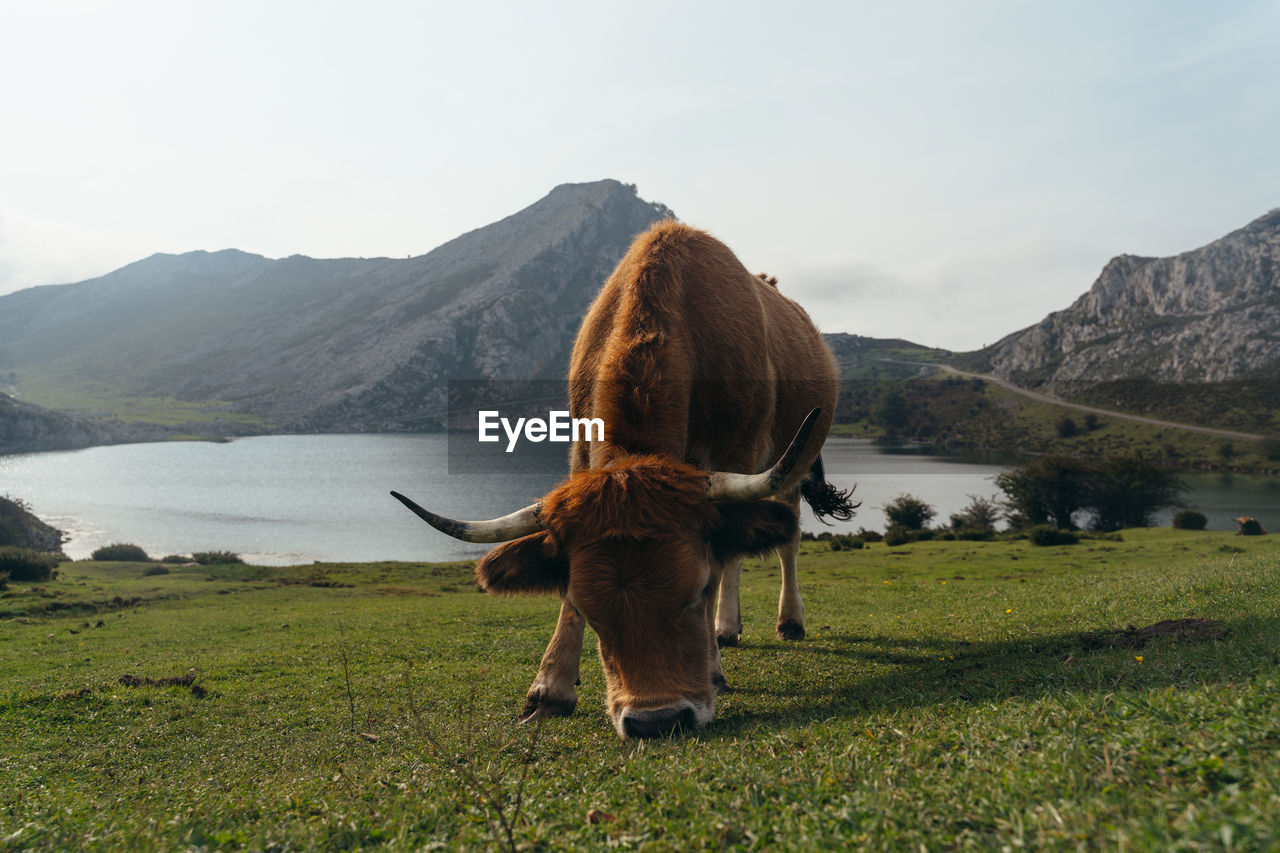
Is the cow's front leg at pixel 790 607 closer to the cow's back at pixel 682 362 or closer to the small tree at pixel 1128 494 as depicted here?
the cow's back at pixel 682 362

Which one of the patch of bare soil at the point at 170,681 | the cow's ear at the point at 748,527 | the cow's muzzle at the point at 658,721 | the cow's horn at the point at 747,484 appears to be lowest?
the patch of bare soil at the point at 170,681

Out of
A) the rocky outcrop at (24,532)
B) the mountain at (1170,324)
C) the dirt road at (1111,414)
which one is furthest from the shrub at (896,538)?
the mountain at (1170,324)

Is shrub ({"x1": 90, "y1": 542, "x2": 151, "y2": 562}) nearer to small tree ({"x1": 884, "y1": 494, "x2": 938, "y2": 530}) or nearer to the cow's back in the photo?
the cow's back

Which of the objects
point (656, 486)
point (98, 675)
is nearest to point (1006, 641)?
point (656, 486)

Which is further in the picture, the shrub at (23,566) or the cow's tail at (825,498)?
the shrub at (23,566)

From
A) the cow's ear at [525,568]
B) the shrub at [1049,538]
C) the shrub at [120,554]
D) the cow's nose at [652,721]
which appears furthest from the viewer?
the shrub at [120,554]

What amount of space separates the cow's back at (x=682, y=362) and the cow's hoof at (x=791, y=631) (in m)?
3.08

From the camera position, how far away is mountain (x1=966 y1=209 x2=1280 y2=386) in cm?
11619

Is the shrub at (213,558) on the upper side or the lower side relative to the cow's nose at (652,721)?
lower

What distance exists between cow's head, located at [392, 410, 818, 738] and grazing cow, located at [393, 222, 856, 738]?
0.04ft

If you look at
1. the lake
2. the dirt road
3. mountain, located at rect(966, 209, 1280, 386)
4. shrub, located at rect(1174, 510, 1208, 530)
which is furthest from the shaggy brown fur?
mountain, located at rect(966, 209, 1280, 386)

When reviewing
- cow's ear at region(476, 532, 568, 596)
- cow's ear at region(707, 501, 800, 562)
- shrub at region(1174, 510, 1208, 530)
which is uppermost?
cow's ear at region(707, 501, 800, 562)

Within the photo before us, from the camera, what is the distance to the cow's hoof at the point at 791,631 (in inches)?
421

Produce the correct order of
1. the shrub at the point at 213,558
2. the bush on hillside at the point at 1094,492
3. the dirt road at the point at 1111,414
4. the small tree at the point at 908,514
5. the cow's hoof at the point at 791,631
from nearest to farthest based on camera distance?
the cow's hoof at the point at 791,631 < the shrub at the point at 213,558 < the small tree at the point at 908,514 < the bush on hillside at the point at 1094,492 < the dirt road at the point at 1111,414
